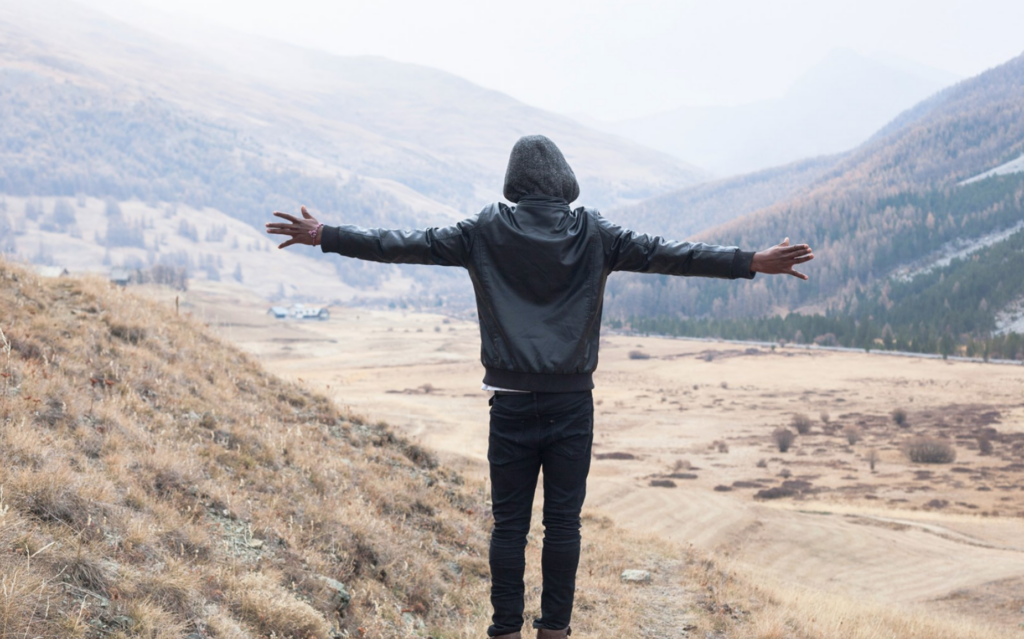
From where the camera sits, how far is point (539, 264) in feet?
13.2

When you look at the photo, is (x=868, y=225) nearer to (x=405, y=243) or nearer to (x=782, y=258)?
(x=782, y=258)

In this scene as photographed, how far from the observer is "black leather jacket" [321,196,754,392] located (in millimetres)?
3982

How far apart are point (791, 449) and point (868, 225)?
123368mm

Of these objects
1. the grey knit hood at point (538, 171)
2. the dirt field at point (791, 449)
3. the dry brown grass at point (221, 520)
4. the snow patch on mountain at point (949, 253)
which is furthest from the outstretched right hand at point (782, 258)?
the snow patch on mountain at point (949, 253)

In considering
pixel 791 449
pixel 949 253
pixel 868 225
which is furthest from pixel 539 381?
pixel 868 225

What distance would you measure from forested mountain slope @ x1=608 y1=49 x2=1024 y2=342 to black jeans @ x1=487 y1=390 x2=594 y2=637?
13053 centimetres

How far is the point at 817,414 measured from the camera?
49.4 meters

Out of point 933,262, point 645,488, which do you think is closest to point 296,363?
point 645,488

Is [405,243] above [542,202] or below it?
below

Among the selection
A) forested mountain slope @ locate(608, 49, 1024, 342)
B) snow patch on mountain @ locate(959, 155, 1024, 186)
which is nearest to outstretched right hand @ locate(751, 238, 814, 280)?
forested mountain slope @ locate(608, 49, 1024, 342)

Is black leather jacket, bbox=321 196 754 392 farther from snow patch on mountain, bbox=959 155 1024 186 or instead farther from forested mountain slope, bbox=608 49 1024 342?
snow patch on mountain, bbox=959 155 1024 186

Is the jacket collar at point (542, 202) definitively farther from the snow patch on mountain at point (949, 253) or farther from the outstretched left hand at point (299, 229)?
the snow patch on mountain at point (949, 253)

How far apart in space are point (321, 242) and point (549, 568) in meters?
2.18

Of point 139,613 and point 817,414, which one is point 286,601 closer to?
point 139,613
